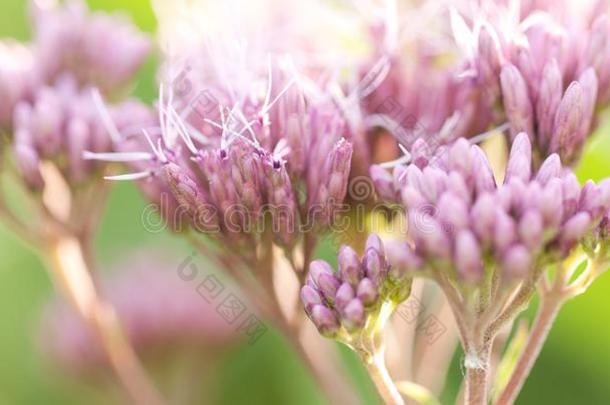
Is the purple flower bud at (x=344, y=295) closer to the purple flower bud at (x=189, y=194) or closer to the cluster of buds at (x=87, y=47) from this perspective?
the purple flower bud at (x=189, y=194)

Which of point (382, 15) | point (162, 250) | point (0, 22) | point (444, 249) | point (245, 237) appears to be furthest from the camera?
point (0, 22)

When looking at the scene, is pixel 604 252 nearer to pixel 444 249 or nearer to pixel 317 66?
pixel 444 249

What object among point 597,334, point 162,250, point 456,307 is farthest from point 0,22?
point 456,307

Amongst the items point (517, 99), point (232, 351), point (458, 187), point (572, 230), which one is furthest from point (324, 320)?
point (232, 351)

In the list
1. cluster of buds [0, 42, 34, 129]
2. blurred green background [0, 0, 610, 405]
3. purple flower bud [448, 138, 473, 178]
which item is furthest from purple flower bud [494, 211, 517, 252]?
cluster of buds [0, 42, 34, 129]

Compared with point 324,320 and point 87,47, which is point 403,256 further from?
point 87,47

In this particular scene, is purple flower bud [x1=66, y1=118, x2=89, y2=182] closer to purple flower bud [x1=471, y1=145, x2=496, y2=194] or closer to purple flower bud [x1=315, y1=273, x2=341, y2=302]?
purple flower bud [x1=315, y1=273, x2=341, y2=302]

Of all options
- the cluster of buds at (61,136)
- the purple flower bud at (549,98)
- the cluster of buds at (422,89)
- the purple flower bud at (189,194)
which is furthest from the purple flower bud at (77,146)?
the purple flower bud at (549,98)
